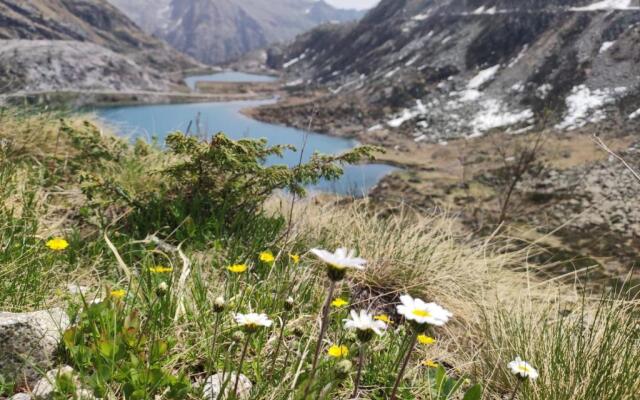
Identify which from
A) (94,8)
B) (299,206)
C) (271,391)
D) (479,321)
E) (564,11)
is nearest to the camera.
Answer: (271,391)

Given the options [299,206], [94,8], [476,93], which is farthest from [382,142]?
[94,8]

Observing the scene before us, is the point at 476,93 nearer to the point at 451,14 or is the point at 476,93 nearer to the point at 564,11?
the point at 564,11

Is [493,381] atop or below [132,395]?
below

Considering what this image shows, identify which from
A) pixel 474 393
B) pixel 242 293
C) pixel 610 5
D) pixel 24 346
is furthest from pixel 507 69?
pixel 24 346

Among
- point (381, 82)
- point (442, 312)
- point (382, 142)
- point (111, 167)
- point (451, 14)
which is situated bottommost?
point (382, 142)

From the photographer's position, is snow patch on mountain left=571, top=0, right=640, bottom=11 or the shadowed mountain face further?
snow patch on mountain left=571, top=0, right=640, bottom=11

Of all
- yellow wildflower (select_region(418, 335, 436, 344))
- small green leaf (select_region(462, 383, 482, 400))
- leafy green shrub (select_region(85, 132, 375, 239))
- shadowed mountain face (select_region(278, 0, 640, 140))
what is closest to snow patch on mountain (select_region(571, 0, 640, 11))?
shadowed mountain face (select_region(278, 0, 640, 140))

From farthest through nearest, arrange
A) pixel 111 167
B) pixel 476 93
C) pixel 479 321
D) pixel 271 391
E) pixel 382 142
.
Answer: pixel 476 93 < pixel 382 142 < pixel 111 167 < pixel 479 321 < pixel 271 391

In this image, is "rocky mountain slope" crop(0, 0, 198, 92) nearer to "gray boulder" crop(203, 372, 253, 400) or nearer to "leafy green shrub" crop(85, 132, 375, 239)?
"leafy green shrub" crop(85, 132, 375, 239)

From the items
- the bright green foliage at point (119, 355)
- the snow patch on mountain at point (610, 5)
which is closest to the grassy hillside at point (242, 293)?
the bright green foliage at point (119, 355)
